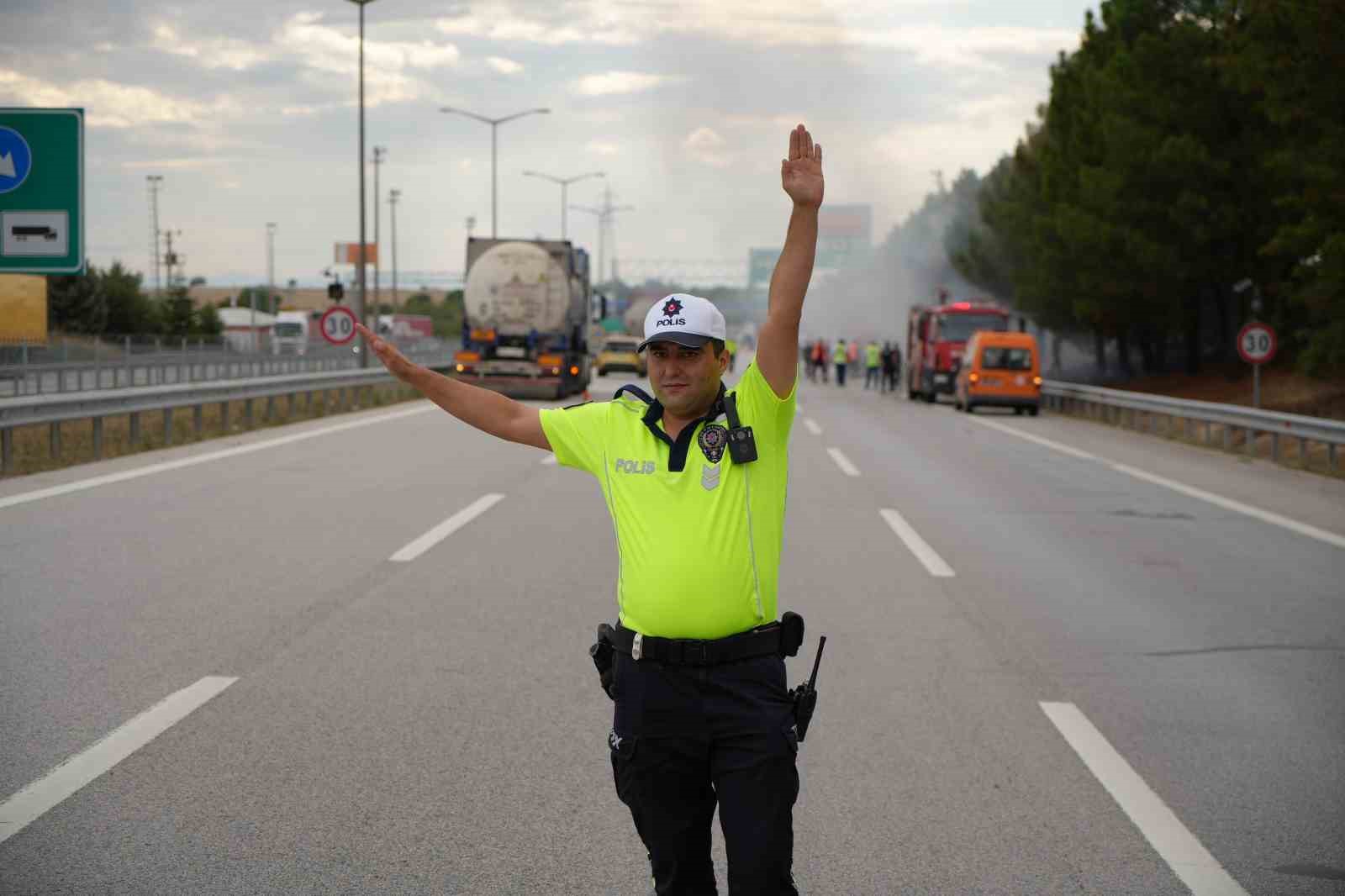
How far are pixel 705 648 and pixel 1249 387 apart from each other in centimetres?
4534

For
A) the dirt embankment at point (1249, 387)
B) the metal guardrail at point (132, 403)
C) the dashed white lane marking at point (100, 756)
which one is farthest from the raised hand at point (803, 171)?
the dirt embankment at point (1249, 387)

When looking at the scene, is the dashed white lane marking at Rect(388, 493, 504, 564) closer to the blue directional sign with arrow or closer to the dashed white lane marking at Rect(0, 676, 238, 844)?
the blue directional sign with arrow

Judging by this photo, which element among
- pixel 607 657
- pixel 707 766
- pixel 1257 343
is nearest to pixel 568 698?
pixel 607 657

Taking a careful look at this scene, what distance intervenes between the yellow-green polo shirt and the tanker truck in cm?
Result: 3738

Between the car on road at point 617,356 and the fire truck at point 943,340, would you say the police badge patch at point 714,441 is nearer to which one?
the fire truck at point 943,340

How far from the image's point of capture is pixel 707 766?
403 centimetres

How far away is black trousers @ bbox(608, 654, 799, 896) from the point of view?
388 centimetres

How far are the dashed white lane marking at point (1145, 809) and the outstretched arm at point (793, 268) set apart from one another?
2208 millimetres

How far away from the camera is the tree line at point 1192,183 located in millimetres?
29234

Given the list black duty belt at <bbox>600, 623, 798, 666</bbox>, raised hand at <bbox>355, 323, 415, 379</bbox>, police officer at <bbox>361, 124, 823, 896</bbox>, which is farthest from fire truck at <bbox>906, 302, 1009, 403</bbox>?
black duty belt at <bbox>600, 623, 798, 666</bbox>

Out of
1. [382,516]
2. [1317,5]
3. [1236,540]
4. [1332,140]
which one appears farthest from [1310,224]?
[382,516]

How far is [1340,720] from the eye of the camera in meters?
7.47

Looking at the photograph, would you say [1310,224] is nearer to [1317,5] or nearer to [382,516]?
[1317,5]

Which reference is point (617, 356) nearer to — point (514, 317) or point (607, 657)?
point (514, 317)
